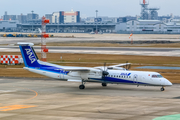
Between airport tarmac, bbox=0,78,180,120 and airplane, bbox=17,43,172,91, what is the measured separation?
4.31ft

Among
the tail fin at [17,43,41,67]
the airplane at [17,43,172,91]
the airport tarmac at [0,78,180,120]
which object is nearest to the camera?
the airport tarmac at [0,78,180,120]

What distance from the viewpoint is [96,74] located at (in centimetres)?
3809

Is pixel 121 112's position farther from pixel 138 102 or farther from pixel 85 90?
pixel 85 90

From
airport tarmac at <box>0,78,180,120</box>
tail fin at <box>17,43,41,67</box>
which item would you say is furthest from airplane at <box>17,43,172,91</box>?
airport tarmac at <box>0,78,180,120</box>

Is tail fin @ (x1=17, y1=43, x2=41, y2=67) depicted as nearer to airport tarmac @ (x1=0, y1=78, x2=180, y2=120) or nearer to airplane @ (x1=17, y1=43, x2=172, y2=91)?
airplane @ (x1=17, y1=43, x2=172, y2=91)

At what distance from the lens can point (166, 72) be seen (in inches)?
2114

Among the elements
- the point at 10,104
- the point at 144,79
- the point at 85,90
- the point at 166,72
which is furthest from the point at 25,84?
the point at 166,72

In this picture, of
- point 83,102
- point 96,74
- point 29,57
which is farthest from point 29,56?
point 83,102

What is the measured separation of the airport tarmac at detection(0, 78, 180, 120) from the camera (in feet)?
80.0

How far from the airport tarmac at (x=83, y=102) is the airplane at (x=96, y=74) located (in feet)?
4.31

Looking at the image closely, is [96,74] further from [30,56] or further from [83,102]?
[30,56]

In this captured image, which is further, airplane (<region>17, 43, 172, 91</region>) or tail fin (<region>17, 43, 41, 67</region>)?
tail fin (<region>17, 43, 41, 67</region>)

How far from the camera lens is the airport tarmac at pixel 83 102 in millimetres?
24375

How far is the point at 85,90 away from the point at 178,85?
1441 cm
